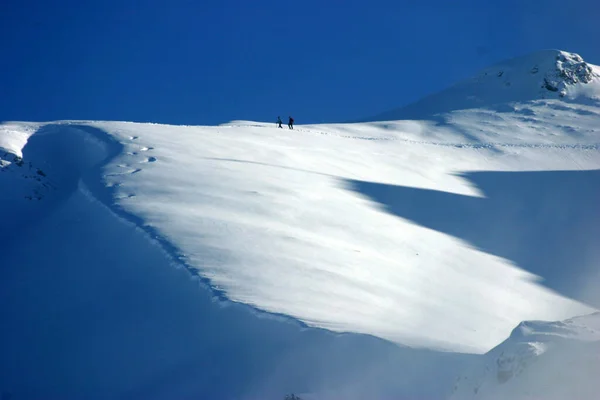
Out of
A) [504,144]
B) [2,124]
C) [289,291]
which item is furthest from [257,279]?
[504,144]

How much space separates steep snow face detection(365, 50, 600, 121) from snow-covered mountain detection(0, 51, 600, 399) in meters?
23.7

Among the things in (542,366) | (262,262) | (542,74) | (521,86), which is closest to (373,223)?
(262,262)

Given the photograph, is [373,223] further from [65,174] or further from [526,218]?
[65,174]

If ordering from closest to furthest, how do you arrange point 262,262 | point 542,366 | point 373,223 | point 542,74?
1. point 542,366
2. point 262,262
3. point 373,223
4. point 542,74

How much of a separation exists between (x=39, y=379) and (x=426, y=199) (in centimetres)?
1872

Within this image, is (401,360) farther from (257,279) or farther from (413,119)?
(413,119)

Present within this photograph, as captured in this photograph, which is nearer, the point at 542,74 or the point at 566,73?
the point at 566,73

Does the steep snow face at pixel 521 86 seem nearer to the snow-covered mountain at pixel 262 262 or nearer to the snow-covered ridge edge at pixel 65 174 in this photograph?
the snow-covered mountain at pixel 262 262

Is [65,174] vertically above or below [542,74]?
below

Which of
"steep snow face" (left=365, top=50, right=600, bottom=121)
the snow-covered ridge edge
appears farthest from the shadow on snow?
"steep snow face" (left=365, top=50, right=600, bottom=121)

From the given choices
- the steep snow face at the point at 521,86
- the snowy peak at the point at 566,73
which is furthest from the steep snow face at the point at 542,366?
the snowy peak at the point at 566,73

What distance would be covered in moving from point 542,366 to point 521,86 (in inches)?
2285

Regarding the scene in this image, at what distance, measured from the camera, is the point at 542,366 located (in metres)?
8.29

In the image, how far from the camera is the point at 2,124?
32.7m
